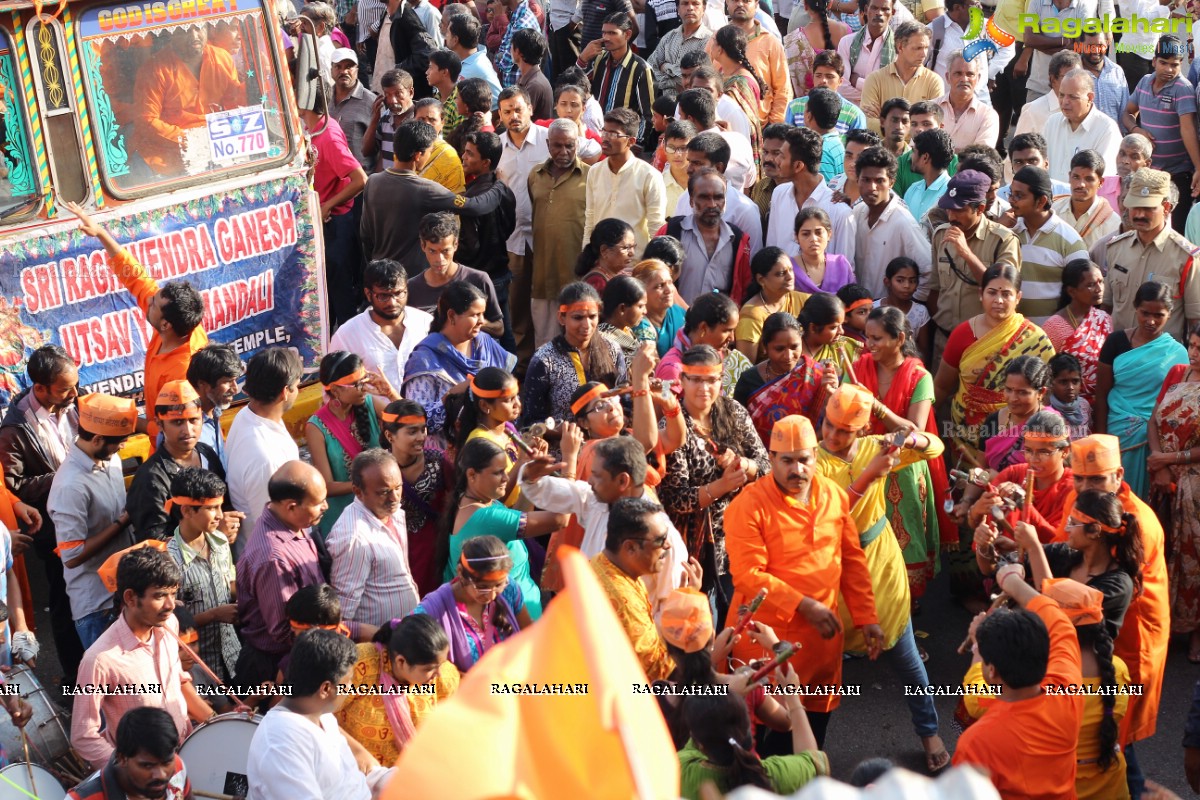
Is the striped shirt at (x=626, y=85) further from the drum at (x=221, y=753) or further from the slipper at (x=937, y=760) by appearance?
the drum at (x=221, y=753)

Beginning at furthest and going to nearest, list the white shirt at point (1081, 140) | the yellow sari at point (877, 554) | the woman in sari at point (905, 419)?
1. the white shirt at point (1081, 140)
2. the woman in sari at point (905, 419)
3. the yellow sari at point (877, 554)

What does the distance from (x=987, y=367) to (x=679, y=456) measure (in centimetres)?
188

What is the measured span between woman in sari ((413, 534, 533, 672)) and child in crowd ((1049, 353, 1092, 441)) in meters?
3.14

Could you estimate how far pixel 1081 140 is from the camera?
9.66 metres

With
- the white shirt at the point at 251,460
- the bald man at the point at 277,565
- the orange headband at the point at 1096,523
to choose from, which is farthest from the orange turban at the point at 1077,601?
the white shirt at the point at 251,460

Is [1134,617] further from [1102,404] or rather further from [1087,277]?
[1087,277]

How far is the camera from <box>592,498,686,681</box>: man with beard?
4.91 metres

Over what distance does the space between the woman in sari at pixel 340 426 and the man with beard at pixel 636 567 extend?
61.2 inches

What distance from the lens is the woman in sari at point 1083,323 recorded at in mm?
7156

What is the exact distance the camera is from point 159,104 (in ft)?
21.6

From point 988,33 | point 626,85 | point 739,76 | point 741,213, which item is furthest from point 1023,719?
point 988,33

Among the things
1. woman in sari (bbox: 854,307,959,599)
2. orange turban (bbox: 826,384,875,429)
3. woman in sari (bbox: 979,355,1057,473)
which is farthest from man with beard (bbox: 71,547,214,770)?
woman in sari (bbox: 979,355,1057,473)

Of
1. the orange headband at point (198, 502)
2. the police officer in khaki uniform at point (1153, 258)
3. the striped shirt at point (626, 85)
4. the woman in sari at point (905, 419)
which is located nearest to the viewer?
the orange headband at point (198, 502)

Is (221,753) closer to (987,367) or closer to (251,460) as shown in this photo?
(251,460)
